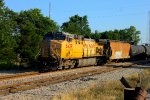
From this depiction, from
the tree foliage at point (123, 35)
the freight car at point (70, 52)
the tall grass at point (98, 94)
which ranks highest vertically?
the tree foliage at point (123, 35)

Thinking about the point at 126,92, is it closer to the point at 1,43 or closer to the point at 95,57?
the point at 1,43

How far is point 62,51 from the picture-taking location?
29234mm

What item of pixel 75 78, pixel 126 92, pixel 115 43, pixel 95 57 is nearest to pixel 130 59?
pixel 115 43

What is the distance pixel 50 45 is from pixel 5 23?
9.53 metres

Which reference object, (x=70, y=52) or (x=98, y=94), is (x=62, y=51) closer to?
(x=70, y=52)

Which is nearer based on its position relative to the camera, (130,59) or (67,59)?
(67,59)

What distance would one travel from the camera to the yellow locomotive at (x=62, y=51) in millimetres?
28938

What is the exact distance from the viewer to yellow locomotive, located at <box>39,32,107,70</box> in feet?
94.9

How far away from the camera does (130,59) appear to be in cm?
5653

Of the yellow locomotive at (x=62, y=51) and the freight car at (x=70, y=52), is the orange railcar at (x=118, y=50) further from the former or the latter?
the yellow locomotive at (x=62, y=51)

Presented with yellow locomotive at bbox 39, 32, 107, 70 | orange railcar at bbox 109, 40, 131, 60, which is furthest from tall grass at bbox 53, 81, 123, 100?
orange railcar at bbox 109, 40, 131, 60

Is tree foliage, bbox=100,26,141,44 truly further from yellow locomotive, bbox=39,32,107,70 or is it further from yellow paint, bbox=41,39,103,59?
yellow locomotive, bbox=39,32,107,70

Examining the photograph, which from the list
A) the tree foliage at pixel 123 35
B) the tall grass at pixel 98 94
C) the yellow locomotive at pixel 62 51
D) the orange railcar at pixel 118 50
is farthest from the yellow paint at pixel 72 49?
the tree foliage at pixel 123 35

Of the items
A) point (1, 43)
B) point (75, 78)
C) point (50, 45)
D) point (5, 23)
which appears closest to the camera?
point (75, 78)
